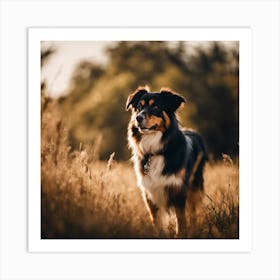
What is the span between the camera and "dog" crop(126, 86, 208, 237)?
15.7ft

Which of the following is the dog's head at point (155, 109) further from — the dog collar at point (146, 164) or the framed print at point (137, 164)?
the dog collar at point (146, 164)

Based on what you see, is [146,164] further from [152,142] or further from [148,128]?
[148,128]

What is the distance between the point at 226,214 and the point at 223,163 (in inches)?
20.5

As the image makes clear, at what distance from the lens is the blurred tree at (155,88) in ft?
16.4

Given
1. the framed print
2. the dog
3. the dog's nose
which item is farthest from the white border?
the dog's nose

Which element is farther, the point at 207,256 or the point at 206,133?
the point at 206,133

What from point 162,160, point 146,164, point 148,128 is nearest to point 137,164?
point 146,164

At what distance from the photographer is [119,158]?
19.0 feet

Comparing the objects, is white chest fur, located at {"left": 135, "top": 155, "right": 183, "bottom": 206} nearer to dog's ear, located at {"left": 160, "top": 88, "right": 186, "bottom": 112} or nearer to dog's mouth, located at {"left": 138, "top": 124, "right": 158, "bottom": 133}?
dog's mouth, located at {"left": 138, "top": 124, "right": 158, "bottom": 133}
